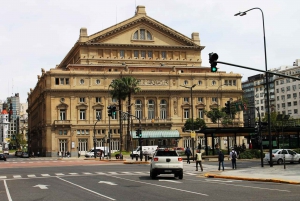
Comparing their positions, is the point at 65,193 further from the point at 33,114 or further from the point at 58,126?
the point at 33,114

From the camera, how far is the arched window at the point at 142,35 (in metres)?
117

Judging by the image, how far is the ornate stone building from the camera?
104m

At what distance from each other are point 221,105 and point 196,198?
95.4 m

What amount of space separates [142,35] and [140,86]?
1520 centimetres

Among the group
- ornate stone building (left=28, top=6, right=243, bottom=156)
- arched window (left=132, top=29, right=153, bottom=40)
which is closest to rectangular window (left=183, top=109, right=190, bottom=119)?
ornate stone building (left=28, top=6, right=243, bottom=156)

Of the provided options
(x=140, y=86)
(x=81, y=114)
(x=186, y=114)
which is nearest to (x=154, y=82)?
(x=140, y=86)

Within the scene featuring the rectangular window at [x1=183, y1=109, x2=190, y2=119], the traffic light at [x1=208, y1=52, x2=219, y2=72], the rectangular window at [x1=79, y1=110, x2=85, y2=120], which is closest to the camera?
the traffic light at [x1=208, y1=52, x2=219, y2=72]

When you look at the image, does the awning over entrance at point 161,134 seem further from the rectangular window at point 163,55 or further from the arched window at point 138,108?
the rectangular window at point 163,55

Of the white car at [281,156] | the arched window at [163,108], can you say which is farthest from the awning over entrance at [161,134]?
the white car at [281,156]

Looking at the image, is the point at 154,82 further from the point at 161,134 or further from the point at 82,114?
the point at 82,114

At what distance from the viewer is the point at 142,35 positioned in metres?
118

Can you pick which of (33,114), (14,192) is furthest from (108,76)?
(14,192)

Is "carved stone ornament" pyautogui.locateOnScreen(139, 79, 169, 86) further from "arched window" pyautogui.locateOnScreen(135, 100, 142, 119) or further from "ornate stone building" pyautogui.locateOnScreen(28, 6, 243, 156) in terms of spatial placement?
"arched window" pyautogui.locateOnScreen(135, 100, 142, 119)

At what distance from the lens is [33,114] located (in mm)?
136125
